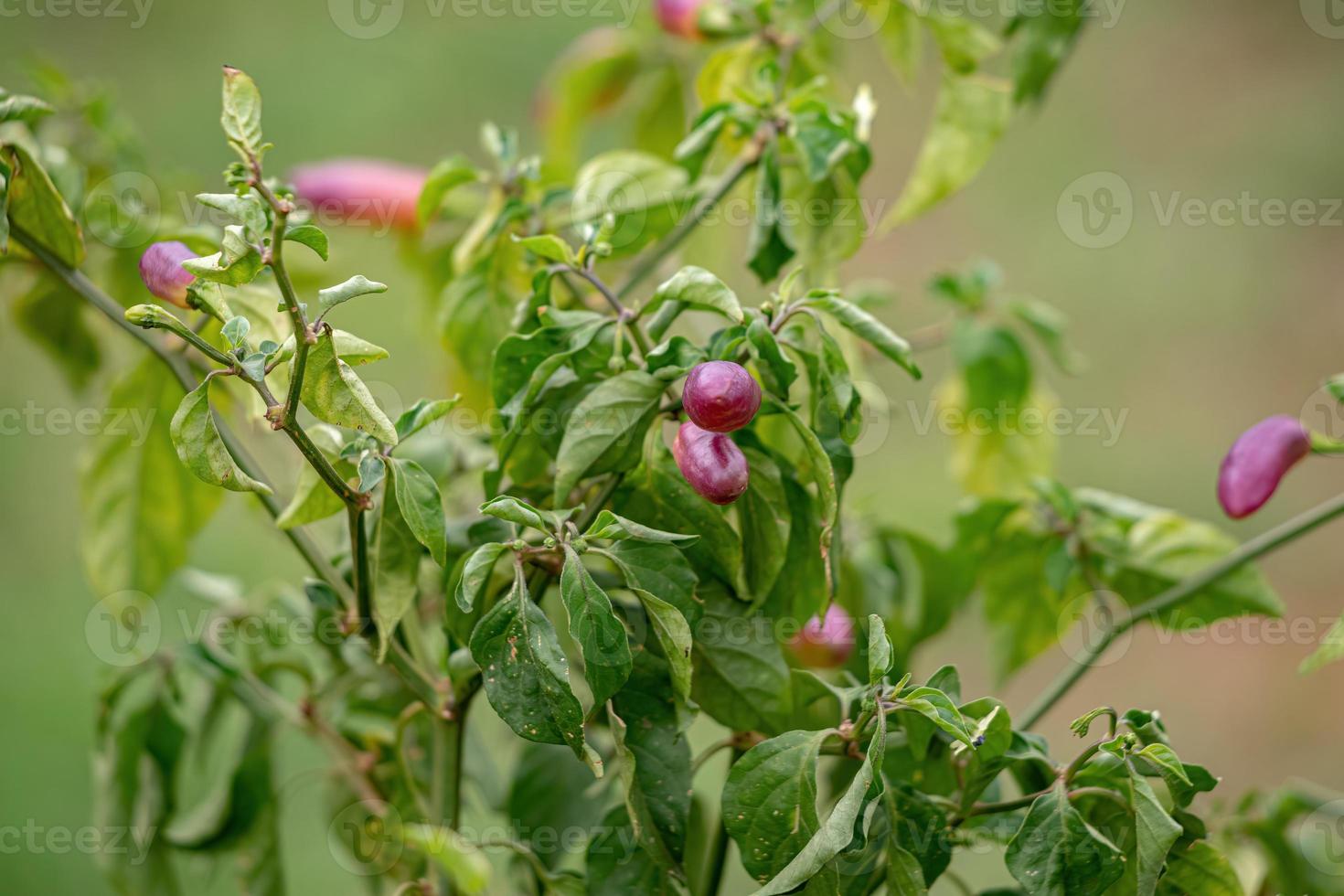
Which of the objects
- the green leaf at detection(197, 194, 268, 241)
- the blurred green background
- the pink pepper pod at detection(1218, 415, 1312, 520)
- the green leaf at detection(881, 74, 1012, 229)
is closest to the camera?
the green leaf at detection(197, 194, 268, 241)

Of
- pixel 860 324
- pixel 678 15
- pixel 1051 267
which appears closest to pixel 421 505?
pixel 860 324

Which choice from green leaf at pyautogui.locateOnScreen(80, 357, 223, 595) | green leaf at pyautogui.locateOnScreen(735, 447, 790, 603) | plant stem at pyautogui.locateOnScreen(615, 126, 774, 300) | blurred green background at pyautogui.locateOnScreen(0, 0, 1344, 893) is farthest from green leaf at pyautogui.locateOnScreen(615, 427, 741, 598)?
blurred green background at pyautogui.locateOnScreen(0, 0, 1344, 893)

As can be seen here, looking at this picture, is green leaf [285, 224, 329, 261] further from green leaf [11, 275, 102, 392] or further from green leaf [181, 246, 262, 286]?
green leaf [11, 275, 102, 392]

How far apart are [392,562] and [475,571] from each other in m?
0.05

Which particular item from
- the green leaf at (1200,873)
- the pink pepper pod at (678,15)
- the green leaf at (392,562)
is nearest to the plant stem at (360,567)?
the green leaf at (392,562)

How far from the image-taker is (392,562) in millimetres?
333

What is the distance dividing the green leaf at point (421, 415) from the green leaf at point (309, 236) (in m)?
0.05

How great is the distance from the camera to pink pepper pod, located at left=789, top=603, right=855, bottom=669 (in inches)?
18.5

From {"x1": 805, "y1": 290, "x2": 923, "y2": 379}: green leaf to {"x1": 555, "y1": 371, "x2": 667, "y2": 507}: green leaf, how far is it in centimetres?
5

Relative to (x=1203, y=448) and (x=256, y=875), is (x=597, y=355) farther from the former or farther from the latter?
(x=1203, y=448)

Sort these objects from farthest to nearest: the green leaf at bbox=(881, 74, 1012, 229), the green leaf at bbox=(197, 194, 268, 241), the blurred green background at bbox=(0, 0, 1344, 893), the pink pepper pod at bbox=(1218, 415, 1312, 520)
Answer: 1. the blurred green background at bbox=(0, 0, 1344, 893)
2. the green leaf at bbox=(881, 74, 1012, 229)
3. the pink pepper pod at bbox=(1218, 415, 1312, 520)
4. the green leaf at bbox=(197, 194, 268, 241)

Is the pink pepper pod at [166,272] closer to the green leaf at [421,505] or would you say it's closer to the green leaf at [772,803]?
the green leaf at [421,505]

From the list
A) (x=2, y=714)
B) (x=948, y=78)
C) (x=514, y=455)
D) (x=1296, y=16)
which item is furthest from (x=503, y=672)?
(x=1296, y=16)

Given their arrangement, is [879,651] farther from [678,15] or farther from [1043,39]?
[678,15]
